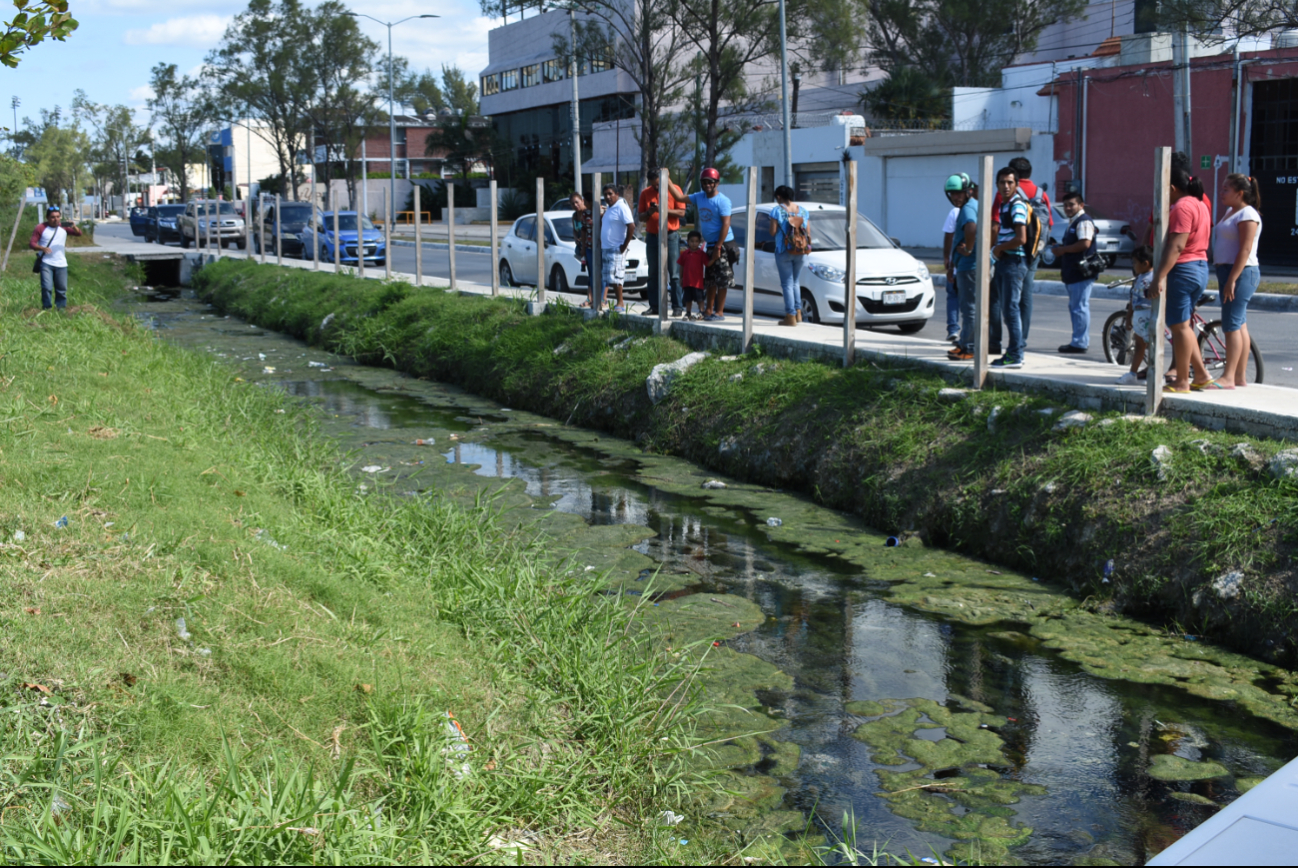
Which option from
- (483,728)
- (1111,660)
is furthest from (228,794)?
(1111,660)

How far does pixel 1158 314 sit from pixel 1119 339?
10.0ft

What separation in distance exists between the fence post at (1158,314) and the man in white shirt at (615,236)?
7.53 m

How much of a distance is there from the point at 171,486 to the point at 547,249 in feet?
45.8

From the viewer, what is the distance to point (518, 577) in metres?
6.46

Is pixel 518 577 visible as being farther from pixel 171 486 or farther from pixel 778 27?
pixel 778 27

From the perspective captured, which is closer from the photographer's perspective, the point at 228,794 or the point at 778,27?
the point at 228,794

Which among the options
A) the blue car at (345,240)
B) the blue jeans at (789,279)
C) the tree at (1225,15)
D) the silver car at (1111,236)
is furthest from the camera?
the blue car at (345,240)

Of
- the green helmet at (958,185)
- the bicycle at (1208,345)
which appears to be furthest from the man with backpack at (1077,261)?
the green helmet at (958,185)

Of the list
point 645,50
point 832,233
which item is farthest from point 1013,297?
point 645,50

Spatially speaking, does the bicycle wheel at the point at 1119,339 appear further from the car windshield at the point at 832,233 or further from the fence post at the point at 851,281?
the car windshield at the point at 832,233

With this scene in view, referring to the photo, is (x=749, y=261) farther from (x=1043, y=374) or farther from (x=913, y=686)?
(x=913, y=686)

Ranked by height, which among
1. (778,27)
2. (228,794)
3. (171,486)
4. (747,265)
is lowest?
(228,794)

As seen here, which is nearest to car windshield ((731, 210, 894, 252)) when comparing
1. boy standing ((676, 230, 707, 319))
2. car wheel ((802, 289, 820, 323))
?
car wheel ((802, 289, 820, 323))

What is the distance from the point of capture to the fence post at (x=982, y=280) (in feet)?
28.5
